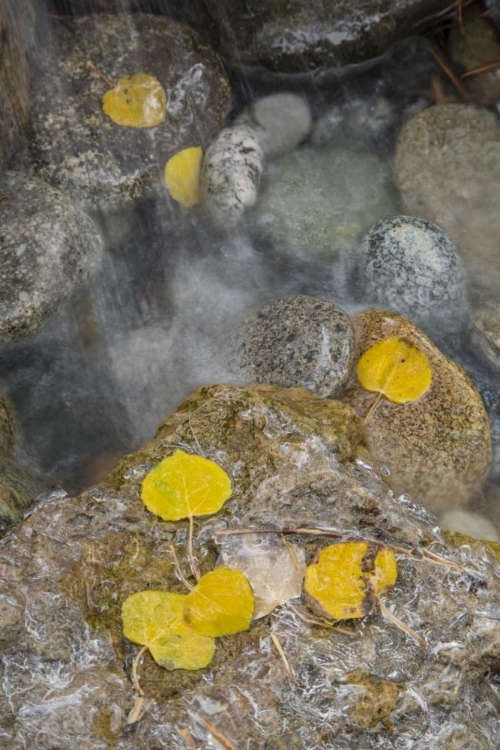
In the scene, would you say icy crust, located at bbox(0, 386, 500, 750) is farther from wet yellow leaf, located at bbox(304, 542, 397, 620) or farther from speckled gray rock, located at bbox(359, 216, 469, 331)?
speckled gray rock, located at bbox(359, 216, 469, 331)

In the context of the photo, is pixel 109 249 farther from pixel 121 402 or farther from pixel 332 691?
pixel 332 691

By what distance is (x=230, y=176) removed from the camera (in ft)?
13.5

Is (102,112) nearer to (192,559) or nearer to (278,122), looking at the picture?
(278,122)

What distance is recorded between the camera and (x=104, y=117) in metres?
4.22

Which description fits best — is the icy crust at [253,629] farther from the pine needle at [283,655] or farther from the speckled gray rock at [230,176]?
the speckled gray rock at [230,176]

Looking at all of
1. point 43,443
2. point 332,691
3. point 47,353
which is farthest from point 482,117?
point 332,691

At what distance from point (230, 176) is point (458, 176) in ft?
4.82

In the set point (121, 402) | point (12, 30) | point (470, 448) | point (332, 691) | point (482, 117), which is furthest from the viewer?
point (482, 117)

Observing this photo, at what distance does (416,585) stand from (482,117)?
350 centimetres

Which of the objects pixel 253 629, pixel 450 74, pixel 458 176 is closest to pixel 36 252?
pixel 253 629

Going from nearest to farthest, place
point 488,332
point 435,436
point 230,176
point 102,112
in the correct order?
point 435,436 → point 488,332 → point 230,176 → point 102,112

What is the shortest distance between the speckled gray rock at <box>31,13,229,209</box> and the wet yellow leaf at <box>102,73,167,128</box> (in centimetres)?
4

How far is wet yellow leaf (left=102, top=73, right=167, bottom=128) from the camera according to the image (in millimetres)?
4262

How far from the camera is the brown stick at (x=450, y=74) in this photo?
476 cm
